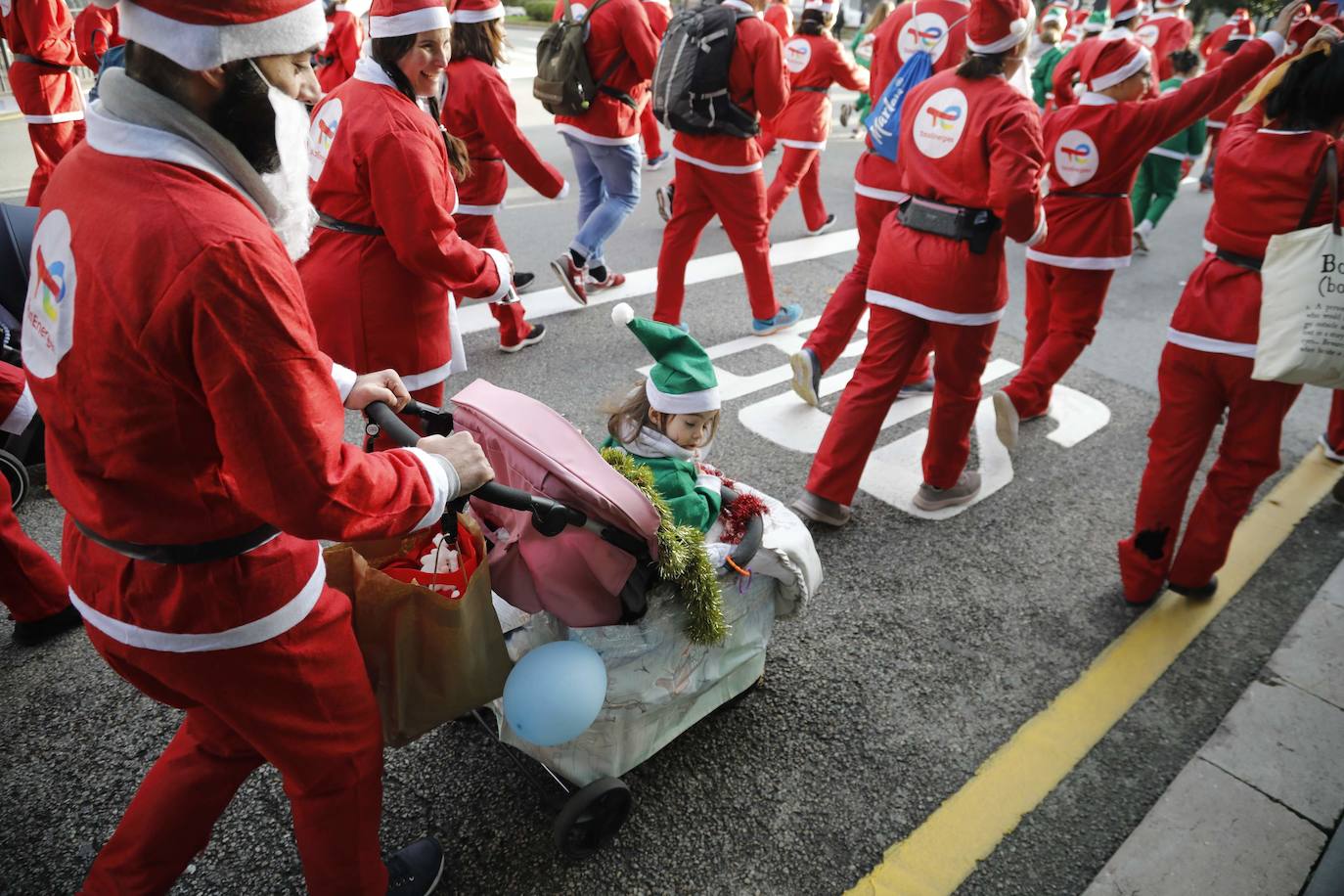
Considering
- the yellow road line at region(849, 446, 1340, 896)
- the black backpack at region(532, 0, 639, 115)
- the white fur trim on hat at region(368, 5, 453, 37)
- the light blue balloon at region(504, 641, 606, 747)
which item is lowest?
the yellow road line at region(849, 446, 1340, 896)

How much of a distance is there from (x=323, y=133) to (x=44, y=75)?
4.29 metres

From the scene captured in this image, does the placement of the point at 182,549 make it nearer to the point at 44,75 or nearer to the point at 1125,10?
the point at 44,75

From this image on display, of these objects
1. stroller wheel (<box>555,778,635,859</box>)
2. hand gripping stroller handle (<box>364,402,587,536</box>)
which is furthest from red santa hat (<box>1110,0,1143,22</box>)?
stroller wheel (<box>555,778,635,859</box>)

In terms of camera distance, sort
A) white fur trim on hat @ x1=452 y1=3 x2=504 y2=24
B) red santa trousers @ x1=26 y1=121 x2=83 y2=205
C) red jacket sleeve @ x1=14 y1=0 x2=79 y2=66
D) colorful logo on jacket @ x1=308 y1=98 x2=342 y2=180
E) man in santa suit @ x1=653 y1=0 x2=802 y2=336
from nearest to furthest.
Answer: colorful logo on jacket @ x1=308 y1=98 x2=342 y2=180, white fur trim on hat @ x1=452 y1=3 x2=504 y2=24, man in santa suit @ x1=653 y1=0 x2=802 y2=336, red jacket sleeve @ x1=14 y1=0 x2=79 y2=66, red santa trousers @ x1=26 y1=121 x2=83 y2=205

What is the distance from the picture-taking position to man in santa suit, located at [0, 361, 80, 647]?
283cm

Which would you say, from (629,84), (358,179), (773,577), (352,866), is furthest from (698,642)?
(629,84)

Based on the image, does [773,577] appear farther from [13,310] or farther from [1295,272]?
[13,310]

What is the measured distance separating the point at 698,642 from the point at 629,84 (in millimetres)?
4335

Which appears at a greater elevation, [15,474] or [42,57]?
[42,57]

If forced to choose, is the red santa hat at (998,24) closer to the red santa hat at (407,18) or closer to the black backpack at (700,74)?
the black backpack at (700,74)

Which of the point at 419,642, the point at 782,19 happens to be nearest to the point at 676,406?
the point at 419,642

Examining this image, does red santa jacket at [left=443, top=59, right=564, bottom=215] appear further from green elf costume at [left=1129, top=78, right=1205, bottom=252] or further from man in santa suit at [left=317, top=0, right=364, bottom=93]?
green elf costume at [left=1129, top=78, right=1205, bottom=252]

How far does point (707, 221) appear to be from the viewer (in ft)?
17.6

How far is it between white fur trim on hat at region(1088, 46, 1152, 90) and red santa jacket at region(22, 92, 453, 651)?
3.61 metres
